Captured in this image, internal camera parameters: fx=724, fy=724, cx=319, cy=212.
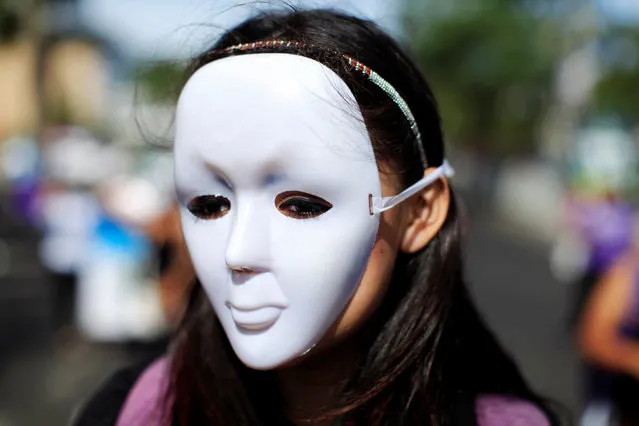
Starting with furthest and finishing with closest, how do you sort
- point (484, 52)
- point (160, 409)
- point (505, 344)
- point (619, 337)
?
point (484, 52) < point (505, 344) < point (619, 337) < point (160, 409)

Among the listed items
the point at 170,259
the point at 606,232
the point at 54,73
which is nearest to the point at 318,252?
the point at 170,259

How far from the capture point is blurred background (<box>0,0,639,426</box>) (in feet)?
13.9

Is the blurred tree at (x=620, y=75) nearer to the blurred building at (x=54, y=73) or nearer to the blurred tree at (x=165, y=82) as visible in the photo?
the blurred building at (x=54, y=73)

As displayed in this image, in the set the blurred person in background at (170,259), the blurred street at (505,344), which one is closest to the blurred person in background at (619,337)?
the blurred street at (505,344)

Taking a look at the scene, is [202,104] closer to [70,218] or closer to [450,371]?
[450,371]

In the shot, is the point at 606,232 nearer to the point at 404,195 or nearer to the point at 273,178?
the point at 404,195

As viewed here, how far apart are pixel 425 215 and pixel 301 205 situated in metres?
0.25

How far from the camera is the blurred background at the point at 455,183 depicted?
167 inches

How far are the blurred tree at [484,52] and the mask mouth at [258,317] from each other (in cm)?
1627

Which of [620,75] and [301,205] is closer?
A: [301,205]

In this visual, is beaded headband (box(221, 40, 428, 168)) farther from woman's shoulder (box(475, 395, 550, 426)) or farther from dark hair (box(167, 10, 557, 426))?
woman's shoulder (box(475, 395, 550, 426))

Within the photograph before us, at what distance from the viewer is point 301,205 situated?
1.13 metres

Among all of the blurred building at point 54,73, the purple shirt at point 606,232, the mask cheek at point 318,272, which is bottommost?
the blurred building at point 54,73

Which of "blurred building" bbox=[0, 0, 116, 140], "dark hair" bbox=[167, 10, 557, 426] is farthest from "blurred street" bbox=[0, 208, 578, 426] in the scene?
"blurred building" bbox=[0, 0, 116, 140]
